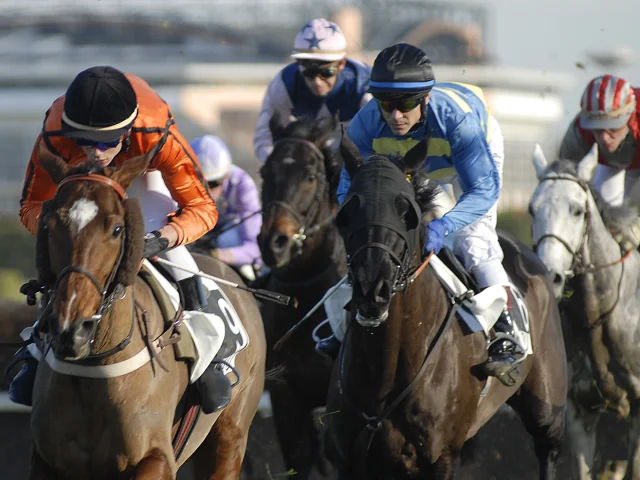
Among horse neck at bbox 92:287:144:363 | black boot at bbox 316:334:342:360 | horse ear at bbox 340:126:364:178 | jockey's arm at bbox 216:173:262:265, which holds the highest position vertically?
horse ear at bbox 340:126:364:178

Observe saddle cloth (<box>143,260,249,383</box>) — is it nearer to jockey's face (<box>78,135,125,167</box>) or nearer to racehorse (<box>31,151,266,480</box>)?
racehorse (<box>31,151,266,480</box>)

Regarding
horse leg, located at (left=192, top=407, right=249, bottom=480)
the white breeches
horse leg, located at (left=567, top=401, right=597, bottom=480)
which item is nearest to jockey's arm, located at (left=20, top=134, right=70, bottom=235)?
the white breeches

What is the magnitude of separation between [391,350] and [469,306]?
58cm

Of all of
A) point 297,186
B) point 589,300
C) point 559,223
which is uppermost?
point 297,186

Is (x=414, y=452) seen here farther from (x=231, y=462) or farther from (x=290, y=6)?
(x=290, y=6)

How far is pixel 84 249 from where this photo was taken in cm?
382

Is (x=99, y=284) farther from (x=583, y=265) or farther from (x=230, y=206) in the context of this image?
(x=230, y=206)

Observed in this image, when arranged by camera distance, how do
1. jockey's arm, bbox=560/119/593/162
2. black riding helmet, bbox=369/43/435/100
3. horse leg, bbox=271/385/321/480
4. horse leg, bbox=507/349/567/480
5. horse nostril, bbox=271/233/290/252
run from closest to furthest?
black riding helmet, bbox=369/43/435/100, horse leg, bbox=507/349/567/480, horse nostril, bbox=271/233/290/252, horse leg, bbox=271/385/321/480, jockey's arm, bbox=560/119/593/162

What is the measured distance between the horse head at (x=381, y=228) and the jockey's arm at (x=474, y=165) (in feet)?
1.46

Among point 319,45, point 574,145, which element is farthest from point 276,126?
point 574,145

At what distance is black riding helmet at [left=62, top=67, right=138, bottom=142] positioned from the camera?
172 inches

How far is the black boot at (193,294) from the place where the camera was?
5.00m

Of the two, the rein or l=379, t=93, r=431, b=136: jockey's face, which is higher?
l=379, t=93, r=431, b=136: jockey's face

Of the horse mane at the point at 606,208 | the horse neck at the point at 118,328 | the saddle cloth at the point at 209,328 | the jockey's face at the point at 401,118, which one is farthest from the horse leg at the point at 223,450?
the horse mane at the point at 606,208
